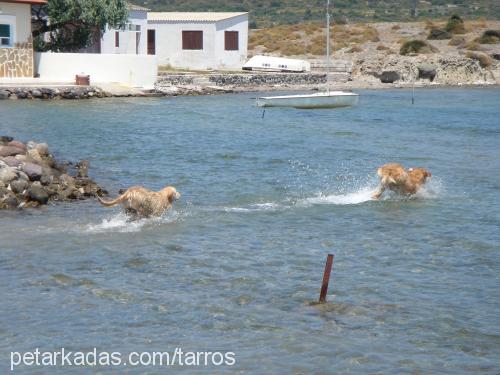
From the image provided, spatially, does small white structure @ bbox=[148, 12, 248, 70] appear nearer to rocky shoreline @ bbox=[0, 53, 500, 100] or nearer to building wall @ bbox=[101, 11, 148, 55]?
rocky shoreline @ bbox=[0, 53, 500, 100]

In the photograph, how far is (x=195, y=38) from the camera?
185ft

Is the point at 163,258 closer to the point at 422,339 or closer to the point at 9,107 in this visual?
the point at 422,339

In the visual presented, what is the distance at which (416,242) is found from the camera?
14.2 m

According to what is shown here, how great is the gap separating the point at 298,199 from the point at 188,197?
2.17 metres

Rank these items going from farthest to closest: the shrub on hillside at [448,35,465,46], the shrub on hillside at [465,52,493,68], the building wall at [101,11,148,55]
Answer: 1. the shrub on hillside at [448,35,465,46]
2. the shrub on hillside at [465,52,493,68]
3. the building wall at [101,11,148,55]

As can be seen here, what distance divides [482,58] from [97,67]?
3416 centimetres

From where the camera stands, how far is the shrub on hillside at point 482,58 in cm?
6656

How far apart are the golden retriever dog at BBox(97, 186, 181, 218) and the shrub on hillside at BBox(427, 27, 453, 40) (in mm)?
66653

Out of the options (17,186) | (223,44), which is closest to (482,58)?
(223,44)

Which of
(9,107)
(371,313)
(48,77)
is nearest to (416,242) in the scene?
(371,313)

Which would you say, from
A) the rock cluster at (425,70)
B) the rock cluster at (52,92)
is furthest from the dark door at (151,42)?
the rock cluster at (52,92)

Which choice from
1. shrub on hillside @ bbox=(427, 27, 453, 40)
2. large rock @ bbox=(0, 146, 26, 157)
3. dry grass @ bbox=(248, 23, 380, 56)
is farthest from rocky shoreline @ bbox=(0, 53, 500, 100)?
large rock @ bbox=(0, 146, 26, 157)

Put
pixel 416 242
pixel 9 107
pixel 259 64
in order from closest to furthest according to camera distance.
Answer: pixel 416 242 → pixel 9 107 → pixel 259 64

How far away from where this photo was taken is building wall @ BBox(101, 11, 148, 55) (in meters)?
48.7
